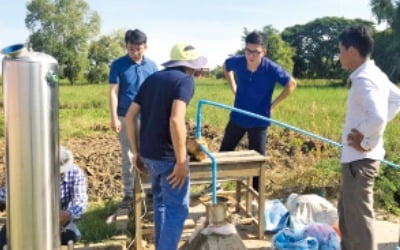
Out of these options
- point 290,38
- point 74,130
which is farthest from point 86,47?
point 74,130

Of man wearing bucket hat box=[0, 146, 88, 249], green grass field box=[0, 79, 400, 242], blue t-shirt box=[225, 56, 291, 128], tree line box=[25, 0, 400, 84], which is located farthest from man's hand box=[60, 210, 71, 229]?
tree line box=[25, 0, 400, 84]

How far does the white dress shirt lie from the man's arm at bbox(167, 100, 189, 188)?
1.02 metres

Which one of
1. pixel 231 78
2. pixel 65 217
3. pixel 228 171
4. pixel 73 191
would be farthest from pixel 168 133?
pixel 231 78

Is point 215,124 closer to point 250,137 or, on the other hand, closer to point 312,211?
point 250,137

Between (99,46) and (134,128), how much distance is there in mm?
46066

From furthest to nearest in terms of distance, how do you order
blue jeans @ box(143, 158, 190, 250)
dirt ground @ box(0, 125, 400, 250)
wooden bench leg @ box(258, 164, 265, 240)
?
dirt ground @ box(0, 125, 400, 250) < wooden bench leg @ box(258, 164, 265, 240) < blue jeans @ box(143, 158, 190, 250)

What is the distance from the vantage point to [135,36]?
416 cm

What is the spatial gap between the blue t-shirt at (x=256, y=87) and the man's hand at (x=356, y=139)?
1.51 meters

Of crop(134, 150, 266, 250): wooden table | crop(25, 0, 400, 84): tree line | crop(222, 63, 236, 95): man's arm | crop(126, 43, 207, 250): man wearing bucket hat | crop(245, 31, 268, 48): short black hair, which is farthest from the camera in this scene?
crop(25, 0, 400, 84): tree line

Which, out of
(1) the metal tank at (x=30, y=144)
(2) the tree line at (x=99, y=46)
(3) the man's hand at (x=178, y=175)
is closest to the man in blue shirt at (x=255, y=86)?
(3) the man's hand at (x=178, y=175)

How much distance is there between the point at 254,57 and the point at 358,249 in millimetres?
1945

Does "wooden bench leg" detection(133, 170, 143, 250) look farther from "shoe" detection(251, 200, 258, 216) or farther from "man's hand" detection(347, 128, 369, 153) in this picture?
"man's hand" detection(347, 128, 369, 153)

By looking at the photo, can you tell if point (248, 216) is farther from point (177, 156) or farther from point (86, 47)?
point (86, 47)

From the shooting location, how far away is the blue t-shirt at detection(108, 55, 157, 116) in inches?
169
